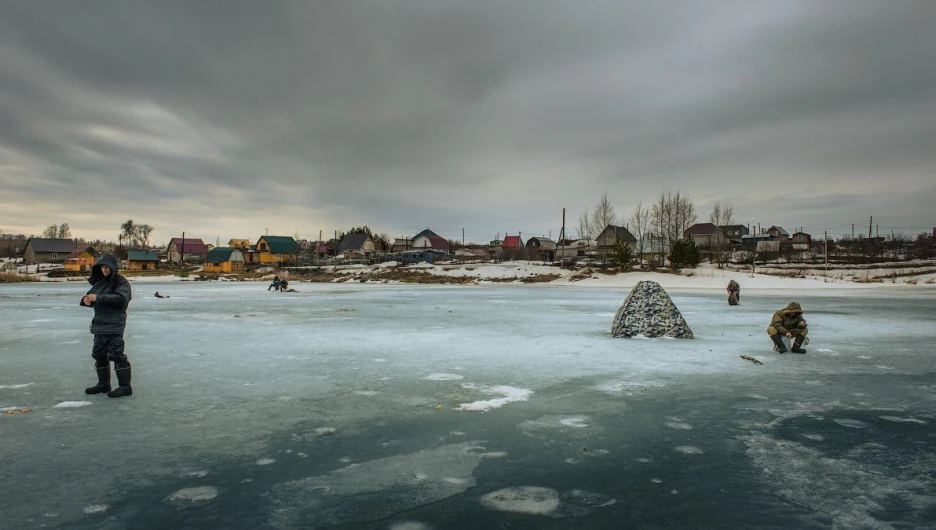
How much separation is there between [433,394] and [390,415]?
986 millimetres

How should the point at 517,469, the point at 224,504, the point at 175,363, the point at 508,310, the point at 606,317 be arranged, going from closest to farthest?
the point at 224,504 → the point at 517,469 → the point at 175,363 → the point at 606,317 → the point at 508,310

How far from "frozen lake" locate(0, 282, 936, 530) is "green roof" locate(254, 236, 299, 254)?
8633cm

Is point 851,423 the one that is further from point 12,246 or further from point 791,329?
point 12,246

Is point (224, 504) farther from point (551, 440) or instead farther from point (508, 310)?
point (508, 310)

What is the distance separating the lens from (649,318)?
11359mm

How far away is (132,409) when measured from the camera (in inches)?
213

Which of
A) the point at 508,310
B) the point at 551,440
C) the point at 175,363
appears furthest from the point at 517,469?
the point at 508,310

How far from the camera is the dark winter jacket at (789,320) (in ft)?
30.2

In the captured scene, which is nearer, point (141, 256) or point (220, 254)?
point (220, 254)

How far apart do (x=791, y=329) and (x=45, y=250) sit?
129m

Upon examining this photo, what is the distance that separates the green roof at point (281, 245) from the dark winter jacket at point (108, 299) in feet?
296

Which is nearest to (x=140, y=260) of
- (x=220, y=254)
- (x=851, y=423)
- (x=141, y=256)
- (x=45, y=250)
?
(x=141, y=256)

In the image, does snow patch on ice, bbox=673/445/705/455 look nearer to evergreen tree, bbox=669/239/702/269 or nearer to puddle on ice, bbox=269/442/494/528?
puddle on ice, bbox=269/442/494/528

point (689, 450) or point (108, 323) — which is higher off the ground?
point (108, 323)
